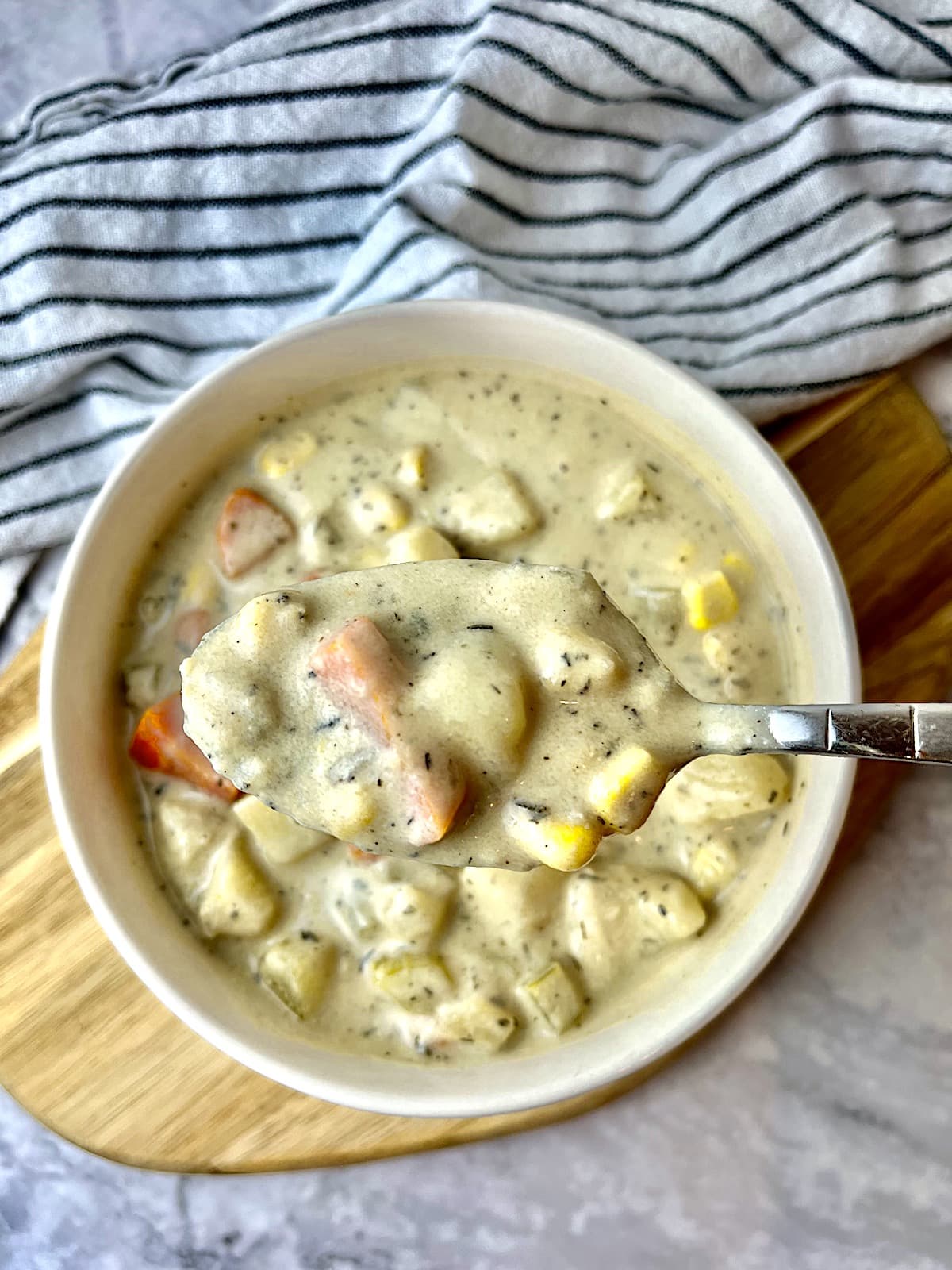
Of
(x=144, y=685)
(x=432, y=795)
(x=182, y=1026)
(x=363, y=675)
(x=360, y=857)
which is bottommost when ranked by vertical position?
(x=182, y=1026)

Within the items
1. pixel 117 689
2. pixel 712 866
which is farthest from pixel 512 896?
pixel 117 689

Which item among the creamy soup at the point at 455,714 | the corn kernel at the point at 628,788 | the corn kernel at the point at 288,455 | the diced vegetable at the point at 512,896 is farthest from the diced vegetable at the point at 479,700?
the corn kernel at the point at 288,455

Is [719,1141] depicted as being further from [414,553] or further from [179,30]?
[179,30]

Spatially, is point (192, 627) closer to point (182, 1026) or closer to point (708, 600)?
point (182, 1026)

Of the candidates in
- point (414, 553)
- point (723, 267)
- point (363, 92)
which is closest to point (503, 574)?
point (414, 553)

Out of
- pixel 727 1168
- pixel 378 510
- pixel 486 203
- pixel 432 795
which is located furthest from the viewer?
pixel 727 1168
